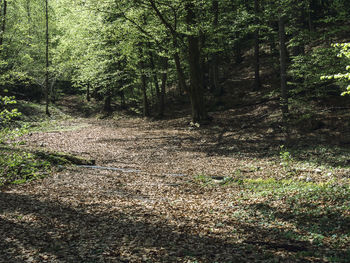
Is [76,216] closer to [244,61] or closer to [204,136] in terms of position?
[204,136]

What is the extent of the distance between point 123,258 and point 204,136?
1348 cm

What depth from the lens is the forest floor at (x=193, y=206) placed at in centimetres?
530

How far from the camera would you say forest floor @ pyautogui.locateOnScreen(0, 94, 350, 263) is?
209 inches

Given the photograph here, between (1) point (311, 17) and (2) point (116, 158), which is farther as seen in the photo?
(1) point (311, 17)

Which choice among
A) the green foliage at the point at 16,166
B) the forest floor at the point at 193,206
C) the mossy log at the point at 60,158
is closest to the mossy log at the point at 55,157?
the mossy log at the point at 60,158

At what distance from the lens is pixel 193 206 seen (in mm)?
8055

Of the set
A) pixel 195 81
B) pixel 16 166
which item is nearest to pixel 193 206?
pixel 16 166

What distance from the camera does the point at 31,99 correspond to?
104 ft

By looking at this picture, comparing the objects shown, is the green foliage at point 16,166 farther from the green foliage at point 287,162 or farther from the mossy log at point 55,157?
the green foliage at point 287,162

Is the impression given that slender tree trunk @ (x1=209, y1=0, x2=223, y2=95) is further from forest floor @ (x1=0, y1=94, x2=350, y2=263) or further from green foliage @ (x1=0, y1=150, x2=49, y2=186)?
green foliage @ (x1=0, y1=150, x2=49, y2=186)

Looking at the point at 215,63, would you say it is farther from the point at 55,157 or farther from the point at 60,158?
the point at 55,157

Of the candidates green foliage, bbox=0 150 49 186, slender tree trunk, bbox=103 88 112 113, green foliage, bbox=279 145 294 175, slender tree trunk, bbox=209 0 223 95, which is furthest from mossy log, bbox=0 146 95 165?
slender tree trunk, bbox=103 88 112 113

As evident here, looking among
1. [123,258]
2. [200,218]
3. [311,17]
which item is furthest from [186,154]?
[311,17]

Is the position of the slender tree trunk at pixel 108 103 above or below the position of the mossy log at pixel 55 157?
above
